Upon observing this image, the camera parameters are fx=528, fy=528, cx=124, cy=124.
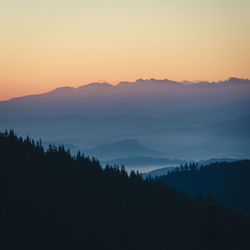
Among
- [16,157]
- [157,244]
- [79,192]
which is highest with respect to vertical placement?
[16,157]

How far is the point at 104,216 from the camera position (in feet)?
313

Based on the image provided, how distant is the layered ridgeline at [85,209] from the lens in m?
79.9

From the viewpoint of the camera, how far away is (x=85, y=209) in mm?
95625

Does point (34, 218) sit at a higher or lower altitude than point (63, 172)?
lower

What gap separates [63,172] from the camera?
104 meters

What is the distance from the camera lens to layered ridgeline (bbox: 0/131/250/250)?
262 ft

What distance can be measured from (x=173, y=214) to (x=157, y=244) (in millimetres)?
21910

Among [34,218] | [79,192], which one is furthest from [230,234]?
[34,218]

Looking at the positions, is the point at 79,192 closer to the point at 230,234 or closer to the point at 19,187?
the point at 19,187

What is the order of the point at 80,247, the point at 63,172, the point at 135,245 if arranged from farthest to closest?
the point at 63,172, the point at 135,245, the point at 80,247

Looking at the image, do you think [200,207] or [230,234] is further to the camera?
[200,207]

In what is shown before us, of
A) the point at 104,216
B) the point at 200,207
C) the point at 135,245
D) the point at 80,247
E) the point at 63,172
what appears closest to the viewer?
the point at 80,247

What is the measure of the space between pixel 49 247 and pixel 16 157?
3014 centimetres

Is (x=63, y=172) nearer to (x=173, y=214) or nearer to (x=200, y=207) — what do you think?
(x=173, y=214)
